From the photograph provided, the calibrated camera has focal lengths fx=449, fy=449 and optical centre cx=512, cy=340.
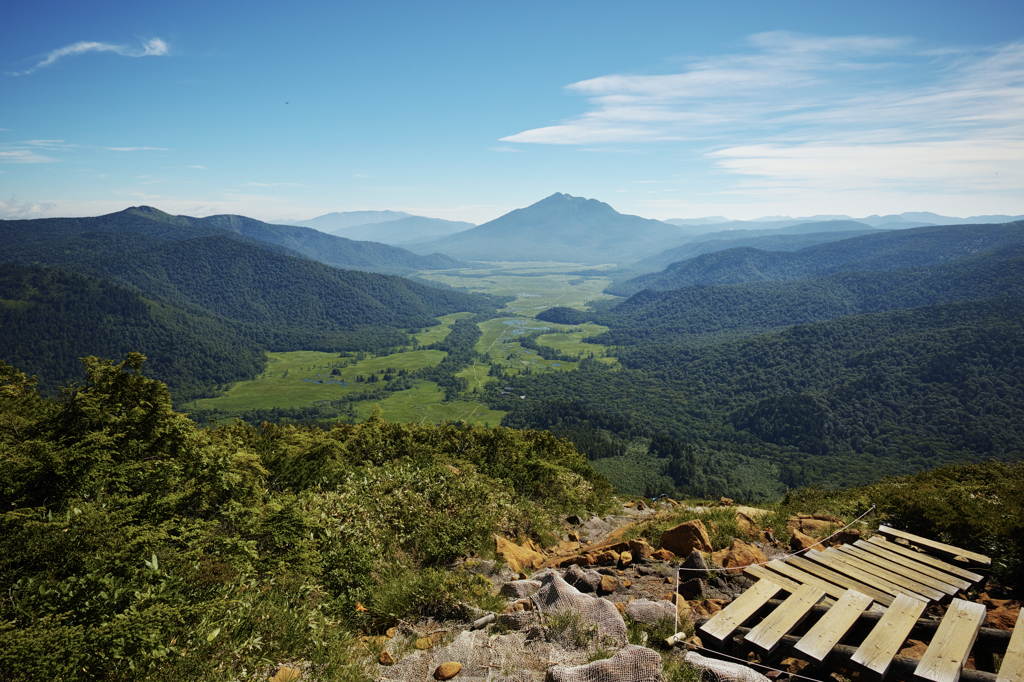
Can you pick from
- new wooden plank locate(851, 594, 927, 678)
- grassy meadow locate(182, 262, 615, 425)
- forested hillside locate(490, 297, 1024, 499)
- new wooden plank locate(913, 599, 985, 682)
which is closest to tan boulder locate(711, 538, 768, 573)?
new wooden plank locate(851, 594, 927, 678)

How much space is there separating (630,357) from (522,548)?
7222 inches

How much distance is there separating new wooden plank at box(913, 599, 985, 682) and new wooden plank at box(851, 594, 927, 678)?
25 cm

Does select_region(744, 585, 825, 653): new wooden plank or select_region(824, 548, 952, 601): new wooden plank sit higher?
select_region(744, 585, 825, 653): new wooden plank

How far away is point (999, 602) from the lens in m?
6.97

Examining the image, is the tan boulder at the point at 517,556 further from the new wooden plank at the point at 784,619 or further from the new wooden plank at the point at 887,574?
the new wooden plank at the point at 887,574

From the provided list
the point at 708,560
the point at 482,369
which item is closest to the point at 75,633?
the point at 708,560

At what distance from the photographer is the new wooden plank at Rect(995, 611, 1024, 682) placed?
4.70 metres

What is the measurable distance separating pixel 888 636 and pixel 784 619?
3.57ft

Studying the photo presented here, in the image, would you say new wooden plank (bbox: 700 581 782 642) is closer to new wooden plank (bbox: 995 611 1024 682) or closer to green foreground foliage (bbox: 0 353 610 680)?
new wooden plank (bbox: 995 611 1024 682)

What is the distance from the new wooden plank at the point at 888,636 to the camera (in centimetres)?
504

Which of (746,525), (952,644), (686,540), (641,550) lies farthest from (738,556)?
(952,644)

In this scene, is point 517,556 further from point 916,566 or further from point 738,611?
point 916,566

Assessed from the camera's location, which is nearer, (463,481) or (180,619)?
(180,619)

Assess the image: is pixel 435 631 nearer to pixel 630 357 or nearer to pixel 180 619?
pixel 180 619
